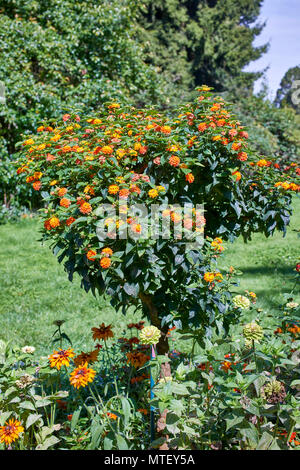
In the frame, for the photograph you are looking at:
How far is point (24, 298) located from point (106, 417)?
2546 millimetres

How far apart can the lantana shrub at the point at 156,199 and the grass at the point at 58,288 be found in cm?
68

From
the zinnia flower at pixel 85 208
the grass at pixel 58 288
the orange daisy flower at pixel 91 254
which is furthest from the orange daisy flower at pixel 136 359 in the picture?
the grass at pixel 58 288

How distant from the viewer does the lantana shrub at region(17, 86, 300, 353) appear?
5.03 feet

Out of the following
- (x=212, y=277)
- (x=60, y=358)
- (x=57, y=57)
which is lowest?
(x=60, y=358)

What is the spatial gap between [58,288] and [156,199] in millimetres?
2667

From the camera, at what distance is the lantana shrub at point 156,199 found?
1533 millimetres

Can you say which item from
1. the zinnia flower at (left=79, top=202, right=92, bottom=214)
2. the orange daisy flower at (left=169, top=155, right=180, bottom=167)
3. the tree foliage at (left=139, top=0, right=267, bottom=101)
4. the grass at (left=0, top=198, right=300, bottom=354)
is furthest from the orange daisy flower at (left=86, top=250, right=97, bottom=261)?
the tree foliage at (left=139, top=0, right=267, bottom=101)

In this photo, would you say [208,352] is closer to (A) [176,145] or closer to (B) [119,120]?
(A) [176,145]

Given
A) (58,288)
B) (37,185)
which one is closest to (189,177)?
(37,185)

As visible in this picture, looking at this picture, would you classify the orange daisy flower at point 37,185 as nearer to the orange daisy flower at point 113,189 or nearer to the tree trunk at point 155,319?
the orange daisy flower at point 113,189

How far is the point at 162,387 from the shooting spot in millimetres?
1436

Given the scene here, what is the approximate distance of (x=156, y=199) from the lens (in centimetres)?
164

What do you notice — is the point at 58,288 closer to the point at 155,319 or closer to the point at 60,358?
the point at 155,319

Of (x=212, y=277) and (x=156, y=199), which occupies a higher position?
(x=156, y=199)
